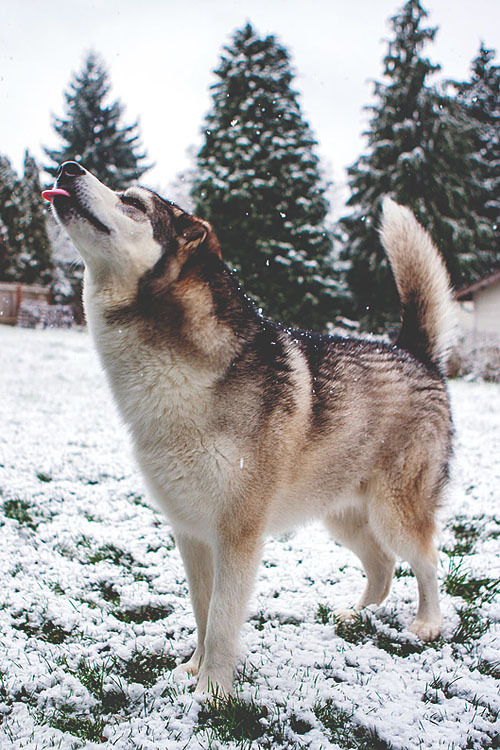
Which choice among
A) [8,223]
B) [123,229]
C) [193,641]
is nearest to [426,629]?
[193,641]

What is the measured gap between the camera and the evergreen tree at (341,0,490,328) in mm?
20297

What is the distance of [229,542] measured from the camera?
2.02 metres

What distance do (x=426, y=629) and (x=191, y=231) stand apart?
84.6 inches

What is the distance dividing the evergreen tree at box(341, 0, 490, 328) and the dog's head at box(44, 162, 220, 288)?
19.0 m

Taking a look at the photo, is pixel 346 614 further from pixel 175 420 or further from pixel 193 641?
pixel 175 420

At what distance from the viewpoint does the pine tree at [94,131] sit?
24.9m

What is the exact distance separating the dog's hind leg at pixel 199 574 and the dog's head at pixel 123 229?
1.17m

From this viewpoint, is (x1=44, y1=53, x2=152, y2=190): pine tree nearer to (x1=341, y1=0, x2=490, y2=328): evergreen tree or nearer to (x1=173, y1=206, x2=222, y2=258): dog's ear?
(x1=341, y1=0, x2=490, y2=328): evergreen tree

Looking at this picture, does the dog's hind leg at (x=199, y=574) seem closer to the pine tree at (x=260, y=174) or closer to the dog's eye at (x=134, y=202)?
the dog's eye at (x=134, y=202)

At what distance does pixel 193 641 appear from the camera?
8.04ft

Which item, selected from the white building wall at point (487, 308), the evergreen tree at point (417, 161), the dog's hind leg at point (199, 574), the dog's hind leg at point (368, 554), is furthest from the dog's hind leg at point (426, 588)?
the evergreen tree at point (417, 161)

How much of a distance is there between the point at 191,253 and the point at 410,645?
2.06 meters

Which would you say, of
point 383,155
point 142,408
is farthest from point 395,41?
point 142,408

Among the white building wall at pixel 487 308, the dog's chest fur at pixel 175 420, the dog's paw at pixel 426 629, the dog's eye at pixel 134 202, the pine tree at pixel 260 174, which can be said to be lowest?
the dog's paw at pixel 426 629
